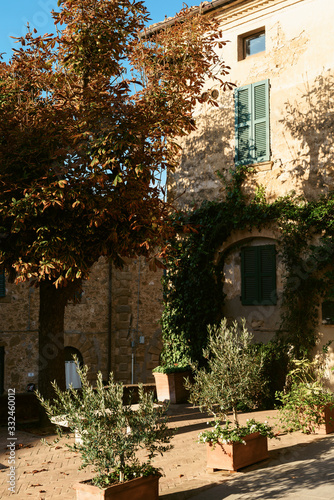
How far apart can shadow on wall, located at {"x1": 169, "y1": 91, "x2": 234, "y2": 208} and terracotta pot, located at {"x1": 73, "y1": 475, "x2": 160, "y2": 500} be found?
279 inches

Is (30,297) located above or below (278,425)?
above

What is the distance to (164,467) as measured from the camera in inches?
258

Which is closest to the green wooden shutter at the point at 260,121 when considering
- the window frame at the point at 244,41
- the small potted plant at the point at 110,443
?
the window frame at the point at 244,41

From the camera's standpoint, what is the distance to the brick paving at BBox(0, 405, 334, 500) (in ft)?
18.6

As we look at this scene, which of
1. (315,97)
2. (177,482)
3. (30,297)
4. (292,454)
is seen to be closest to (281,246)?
(315,97)

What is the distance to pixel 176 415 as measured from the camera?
989cm

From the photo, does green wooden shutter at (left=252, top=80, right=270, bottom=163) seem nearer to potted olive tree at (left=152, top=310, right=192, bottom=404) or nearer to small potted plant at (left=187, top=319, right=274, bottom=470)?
potted olive tree at (left=152, top=310, right=192, bottom=404)

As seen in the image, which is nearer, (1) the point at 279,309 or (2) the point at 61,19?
(2) the point at 61,19

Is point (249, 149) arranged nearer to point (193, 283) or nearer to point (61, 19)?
point (193, 283)

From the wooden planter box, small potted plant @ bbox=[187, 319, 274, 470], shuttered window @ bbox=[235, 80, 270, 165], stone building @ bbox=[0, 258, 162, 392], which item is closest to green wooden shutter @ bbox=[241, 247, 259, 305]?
shuttered window @ bbox=[235, 80, 270, 165]

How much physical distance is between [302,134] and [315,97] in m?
0.70

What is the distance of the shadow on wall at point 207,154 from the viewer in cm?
1141

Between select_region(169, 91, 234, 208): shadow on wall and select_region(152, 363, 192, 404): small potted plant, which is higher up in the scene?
select_region(169, 91, 234, 208): shadow on wall

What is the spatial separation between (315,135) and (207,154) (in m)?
2.59
